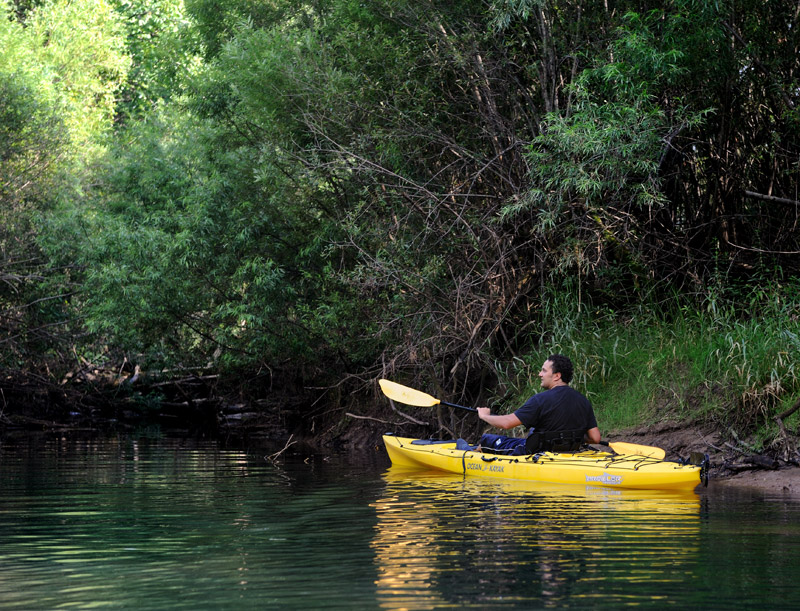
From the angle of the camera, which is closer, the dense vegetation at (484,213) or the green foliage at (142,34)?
the dense vegetation at (484,213)

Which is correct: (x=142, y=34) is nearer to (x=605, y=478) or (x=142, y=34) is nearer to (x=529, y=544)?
(x=605, y=478)

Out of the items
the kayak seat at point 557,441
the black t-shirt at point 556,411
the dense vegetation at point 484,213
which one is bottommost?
the kayak seat at point 557,441

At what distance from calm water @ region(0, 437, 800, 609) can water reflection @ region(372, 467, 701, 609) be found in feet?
0.05

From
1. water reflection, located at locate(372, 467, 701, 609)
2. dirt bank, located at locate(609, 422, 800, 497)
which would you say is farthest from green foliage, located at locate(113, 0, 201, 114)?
water reflection, located at locate(372, 467, 701, 609)

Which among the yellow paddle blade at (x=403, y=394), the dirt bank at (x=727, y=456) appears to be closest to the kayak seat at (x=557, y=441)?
the dirt bank at (x=727, y=456)

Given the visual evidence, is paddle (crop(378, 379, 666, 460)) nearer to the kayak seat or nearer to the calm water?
the kayak seat

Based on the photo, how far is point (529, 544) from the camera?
5562mm

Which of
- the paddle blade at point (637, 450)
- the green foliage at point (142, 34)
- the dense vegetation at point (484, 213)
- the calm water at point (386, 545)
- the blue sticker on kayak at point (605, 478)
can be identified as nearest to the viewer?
the calm water at point (386, 545)

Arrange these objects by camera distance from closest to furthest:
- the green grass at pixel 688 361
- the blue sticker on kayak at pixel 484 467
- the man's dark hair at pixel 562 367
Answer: the man's dark hair at pixel 562 367, the blue sticker on kayak at pixel 484 467, the green grass at pixel 688 361

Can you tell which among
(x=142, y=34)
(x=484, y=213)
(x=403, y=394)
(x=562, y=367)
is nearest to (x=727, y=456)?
(x=562, y=367)

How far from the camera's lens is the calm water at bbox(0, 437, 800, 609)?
435 cm

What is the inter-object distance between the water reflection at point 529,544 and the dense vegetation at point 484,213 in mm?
2606

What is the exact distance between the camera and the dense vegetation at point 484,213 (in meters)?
10.0

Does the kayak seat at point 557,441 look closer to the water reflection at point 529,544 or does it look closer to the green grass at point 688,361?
the water reflection at point 529,544
